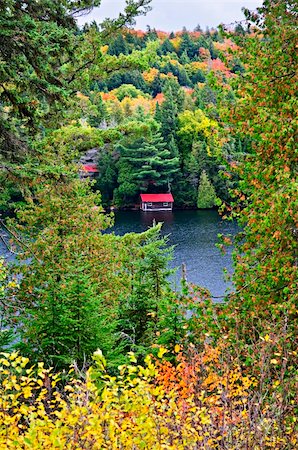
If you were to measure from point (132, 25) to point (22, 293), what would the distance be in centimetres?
597

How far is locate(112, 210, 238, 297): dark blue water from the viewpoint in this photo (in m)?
23.6

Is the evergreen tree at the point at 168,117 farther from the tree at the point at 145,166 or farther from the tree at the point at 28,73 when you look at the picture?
the tree at the point at 28,73

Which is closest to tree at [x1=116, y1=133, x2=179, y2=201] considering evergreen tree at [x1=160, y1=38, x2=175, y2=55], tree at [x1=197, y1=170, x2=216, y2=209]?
tree at [x1=197, y1=170, x2=216, y2=209]

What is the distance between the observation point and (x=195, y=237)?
3359 centimetres

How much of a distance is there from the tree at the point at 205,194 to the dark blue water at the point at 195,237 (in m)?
1.50

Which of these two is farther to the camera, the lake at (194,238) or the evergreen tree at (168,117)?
the evergreen tree at (168,117)

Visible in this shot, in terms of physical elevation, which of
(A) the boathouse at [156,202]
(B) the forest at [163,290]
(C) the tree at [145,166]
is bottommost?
(A) the boathouse at [156,202]

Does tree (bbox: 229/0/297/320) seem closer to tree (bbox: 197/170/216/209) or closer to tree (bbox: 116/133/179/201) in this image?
tree (bbox: 197/170/216/209)

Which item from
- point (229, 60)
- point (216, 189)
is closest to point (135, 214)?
point (216, 189)

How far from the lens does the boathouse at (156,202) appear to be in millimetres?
48344

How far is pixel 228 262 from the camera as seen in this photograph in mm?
26344

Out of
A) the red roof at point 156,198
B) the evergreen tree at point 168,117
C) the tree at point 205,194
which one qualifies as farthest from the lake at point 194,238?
the evergreen tree at point 168,117

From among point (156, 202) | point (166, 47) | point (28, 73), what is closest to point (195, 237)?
point (156, 202)

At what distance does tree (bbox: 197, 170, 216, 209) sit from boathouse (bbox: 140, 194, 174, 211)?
260 centimetres
